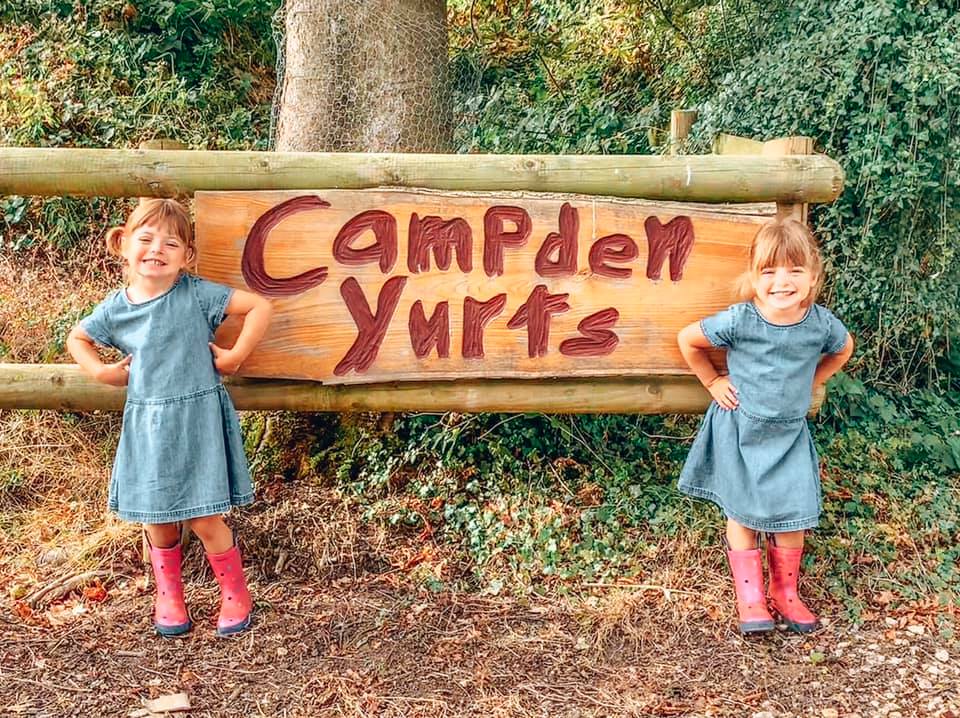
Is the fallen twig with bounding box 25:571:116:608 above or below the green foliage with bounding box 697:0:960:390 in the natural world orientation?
below

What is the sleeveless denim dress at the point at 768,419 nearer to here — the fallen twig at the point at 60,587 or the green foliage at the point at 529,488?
the green foliage at the point at 529,488

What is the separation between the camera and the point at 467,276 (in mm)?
3484

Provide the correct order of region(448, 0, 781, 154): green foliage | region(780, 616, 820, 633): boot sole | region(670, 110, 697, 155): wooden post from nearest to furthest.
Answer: region(780, 616, 820, 633): boot sole → region(670, 110, 697, 155): wooden post → region(448, 0, 781, 154): green foliage

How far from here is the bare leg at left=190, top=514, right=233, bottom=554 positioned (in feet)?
11.4

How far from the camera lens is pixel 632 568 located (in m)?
4.09

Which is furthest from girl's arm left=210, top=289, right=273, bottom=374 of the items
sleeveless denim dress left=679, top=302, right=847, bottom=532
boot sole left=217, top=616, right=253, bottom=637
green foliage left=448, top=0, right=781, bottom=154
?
green foliage left=448, top=0, right=781, bottom=154

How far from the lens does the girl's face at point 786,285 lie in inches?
130

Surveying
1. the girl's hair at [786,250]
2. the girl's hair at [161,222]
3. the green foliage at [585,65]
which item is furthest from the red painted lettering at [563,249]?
the green foliage at [585,65]

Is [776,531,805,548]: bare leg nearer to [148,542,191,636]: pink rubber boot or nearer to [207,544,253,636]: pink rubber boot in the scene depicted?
[207,544,253,636]: pink rubber boot

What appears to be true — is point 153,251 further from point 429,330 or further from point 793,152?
point 793,152

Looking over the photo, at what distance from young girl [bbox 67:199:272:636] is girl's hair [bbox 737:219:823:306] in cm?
166

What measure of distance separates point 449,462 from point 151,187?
179cm

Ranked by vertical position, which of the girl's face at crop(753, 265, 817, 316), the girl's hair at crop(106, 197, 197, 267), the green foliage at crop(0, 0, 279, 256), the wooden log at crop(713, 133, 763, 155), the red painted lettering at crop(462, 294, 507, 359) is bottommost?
the red painted lettering at crop(462, 294, 507, 359)

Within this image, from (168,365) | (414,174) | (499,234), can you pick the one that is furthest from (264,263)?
(499,234)
